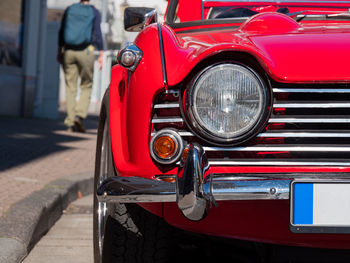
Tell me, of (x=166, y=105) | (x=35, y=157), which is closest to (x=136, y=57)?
(x=166, y=105)

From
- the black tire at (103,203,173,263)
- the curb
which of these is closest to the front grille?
the black tire at (103,203,173,263)

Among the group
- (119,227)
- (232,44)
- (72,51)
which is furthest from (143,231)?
(72,51)

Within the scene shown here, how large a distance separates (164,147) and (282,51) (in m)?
0.51

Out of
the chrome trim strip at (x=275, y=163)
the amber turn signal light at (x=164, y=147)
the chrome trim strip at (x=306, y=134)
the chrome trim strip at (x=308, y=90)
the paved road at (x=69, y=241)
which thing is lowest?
the paved road at (x=69, y=241)

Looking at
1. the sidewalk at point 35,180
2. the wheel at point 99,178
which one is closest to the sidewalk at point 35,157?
the sidewalk at point 35,180

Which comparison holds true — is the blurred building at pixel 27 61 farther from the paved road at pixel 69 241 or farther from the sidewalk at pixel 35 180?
the paved road at pixel 69 241

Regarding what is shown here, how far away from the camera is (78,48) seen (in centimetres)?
1012

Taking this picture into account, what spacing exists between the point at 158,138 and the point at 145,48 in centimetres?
37

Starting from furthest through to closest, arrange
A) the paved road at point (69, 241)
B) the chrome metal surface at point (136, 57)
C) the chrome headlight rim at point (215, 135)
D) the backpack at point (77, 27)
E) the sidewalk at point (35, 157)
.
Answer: the backpack at point (77, 27), the sidewalk at point (35, 157), the paved road at point (69, 241), the chrome metal surface at point (136, 57), the chrome headlight rim at point (215, 135)

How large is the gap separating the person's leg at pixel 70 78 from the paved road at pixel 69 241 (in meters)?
5.09

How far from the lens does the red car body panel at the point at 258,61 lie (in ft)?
7.77

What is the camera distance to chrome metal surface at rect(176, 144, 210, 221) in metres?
2.21

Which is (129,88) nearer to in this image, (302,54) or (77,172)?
(302,54)

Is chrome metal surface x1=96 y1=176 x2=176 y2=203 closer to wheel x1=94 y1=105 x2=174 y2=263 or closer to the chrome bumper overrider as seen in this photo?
the chrome bumper overrider
